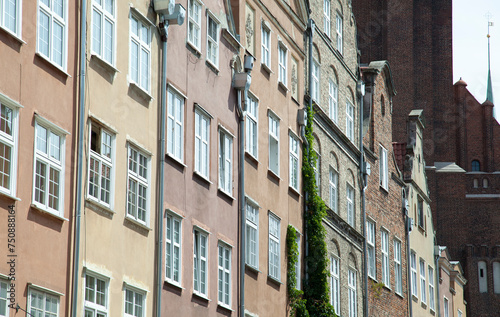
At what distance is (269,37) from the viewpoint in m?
28.5

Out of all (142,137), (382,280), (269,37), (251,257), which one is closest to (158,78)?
(142,137)

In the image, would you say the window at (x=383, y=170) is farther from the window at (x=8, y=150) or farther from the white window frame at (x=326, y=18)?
the window at (x=8, y=150)

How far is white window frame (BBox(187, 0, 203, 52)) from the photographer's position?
22.9m

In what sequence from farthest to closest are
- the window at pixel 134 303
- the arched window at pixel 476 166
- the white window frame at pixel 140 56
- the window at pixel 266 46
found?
the arched window at pixel 476 166 < the window at pixel 266 46 < the white window frame at pixel 140 56 < the window at pixel 134 303

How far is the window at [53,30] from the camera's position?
1669cm

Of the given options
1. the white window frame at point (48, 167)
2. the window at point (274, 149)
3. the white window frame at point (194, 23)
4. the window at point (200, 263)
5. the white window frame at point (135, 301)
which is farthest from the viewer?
the window at point (274, 149)

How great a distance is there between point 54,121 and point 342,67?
64.7 feet

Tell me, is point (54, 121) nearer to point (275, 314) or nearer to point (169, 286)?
point (169, 286)

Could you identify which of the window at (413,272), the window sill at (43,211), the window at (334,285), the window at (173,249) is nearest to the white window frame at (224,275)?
the window at (173,249)

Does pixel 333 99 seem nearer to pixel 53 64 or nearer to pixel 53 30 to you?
pixel 53 30

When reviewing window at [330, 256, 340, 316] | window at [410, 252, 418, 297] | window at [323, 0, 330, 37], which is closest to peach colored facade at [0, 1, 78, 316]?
window at [330, 256, 340, 316]

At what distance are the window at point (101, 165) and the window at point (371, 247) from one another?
1884 cm

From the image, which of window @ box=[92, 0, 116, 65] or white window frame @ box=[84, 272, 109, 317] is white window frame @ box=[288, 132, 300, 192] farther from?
white window frame @ box=[84, 272, 109, 317]

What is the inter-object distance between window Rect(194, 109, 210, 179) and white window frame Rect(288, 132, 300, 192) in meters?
6.08
